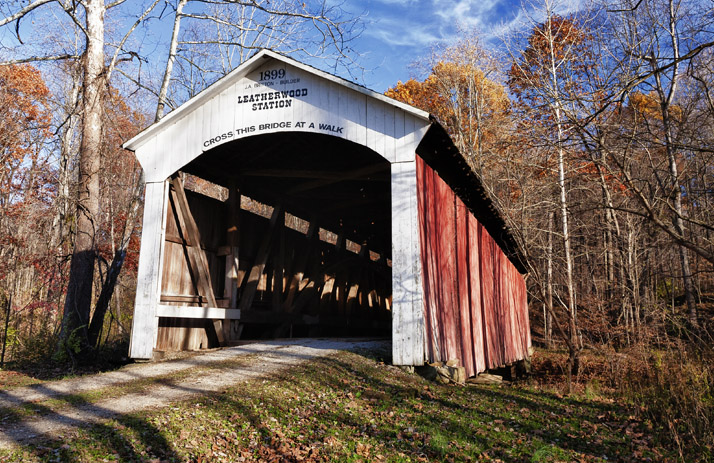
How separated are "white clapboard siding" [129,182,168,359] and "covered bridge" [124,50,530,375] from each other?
0.07ft

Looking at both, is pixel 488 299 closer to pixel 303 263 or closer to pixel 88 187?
pixel 303 263

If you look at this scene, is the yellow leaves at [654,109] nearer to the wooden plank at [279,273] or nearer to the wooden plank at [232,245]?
the wooden plank at [232,245]

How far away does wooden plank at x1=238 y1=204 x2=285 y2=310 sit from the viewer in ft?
37.3

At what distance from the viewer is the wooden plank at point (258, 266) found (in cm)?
1138

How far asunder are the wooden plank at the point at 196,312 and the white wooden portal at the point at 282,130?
0.06ft

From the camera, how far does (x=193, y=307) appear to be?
30.9 feet

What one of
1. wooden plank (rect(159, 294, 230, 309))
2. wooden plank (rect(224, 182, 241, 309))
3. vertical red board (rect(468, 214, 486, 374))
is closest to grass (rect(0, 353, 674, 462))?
vertical red board (rect(468, 214, 486, 374))

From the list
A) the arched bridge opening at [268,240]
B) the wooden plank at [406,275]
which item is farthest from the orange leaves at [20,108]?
the wooden plank at [406,275]

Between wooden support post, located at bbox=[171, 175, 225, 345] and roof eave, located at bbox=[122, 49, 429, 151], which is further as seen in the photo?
wooden support post, located at bbox=[171, 175, 225, 345]

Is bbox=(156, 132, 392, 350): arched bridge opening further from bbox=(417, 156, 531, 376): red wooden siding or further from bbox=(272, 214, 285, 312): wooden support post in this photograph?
bbox=(417, 156, 531, 376): red wooden siding

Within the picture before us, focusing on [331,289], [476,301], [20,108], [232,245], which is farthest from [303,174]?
[20,108]

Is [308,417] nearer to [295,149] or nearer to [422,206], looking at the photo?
[422,206]

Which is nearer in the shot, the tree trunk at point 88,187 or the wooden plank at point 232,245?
the tree trunk at point 88,187

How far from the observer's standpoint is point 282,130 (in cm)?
877
